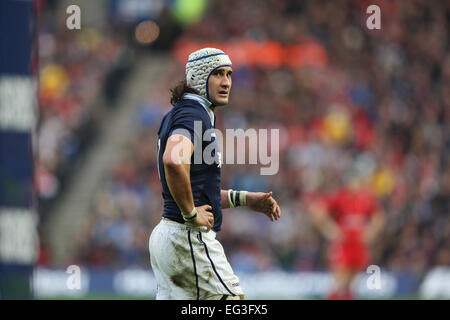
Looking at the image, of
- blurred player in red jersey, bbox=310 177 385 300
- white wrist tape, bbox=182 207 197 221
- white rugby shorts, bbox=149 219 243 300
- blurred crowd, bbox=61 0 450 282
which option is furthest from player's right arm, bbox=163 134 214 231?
blurred crowd, bbox=61 0 450 282

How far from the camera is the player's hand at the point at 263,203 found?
22.5 ft

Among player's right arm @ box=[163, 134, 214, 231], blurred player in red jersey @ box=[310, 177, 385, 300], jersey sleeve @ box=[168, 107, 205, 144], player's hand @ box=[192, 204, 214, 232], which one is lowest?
blurred player in red jersey @ box=[310, 177, 385, 300]

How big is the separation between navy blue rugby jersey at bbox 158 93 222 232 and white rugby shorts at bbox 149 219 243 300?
0.13 meters

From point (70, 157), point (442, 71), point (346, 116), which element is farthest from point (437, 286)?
point (70, 157)

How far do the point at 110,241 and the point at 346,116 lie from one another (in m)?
6.32

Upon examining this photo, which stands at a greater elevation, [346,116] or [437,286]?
[346,116]

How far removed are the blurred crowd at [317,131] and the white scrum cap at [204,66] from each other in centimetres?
932

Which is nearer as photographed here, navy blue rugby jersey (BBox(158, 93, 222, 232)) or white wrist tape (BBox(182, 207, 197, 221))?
white wrist tape (BBox(182, 207, 197, 221))

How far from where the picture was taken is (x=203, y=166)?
6.26 metres

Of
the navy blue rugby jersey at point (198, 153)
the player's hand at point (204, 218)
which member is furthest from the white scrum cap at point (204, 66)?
the player's hand at point (204, 218)

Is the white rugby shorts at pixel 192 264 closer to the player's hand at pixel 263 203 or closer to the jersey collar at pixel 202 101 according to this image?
the player's hand at pixel 263 203

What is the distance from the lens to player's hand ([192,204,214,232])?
6012mm

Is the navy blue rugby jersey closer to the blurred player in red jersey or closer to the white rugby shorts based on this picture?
the white rugby shorts
